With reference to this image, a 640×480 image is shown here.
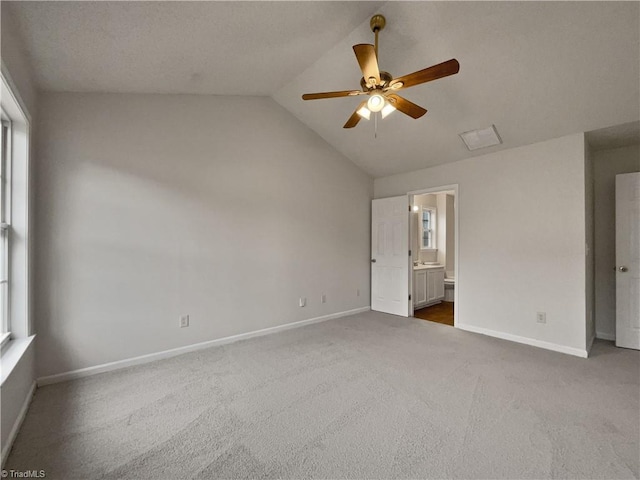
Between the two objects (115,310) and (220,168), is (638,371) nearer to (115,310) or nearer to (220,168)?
(220,168)

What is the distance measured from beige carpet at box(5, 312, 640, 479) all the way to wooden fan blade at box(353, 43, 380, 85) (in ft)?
7.85

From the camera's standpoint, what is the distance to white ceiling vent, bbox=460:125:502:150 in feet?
11.1

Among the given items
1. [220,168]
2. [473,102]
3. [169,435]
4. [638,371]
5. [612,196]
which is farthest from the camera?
[612,196]

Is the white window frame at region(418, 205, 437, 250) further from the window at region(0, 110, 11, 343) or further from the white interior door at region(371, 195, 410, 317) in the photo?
the window at region(0, 110, 11, 343)

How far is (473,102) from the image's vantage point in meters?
3.03

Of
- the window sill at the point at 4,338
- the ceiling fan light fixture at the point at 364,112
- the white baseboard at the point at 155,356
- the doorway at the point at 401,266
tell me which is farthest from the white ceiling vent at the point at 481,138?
the window sill at the point at 4,338

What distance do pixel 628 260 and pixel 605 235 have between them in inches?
19.5

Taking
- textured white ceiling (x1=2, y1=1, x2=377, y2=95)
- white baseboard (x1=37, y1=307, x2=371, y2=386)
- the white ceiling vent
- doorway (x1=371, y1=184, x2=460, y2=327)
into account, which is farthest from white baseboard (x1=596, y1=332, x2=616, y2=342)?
textured white ceiling (x1=2, y1=1, x2=377, y2=95)

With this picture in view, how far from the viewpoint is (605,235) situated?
3707 millimetres

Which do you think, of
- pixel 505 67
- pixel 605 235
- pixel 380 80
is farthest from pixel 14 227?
pixel 605 235

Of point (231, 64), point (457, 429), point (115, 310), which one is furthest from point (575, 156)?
point (115, 310)

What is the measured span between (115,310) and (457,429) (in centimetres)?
301

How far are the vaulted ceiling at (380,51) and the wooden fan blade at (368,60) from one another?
641mm

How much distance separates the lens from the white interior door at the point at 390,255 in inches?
184
